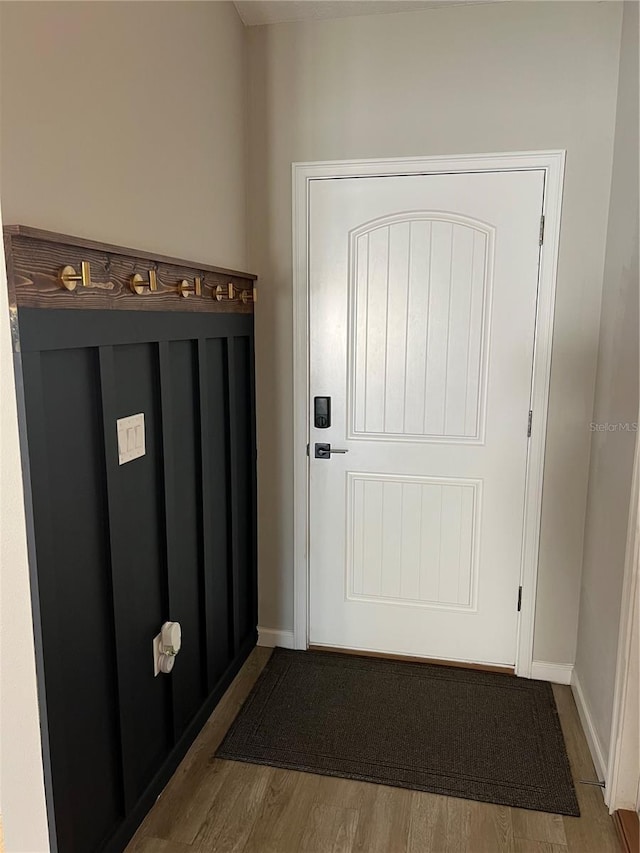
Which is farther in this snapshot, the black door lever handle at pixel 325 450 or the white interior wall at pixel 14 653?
the black door lever handle at pixel 325 450

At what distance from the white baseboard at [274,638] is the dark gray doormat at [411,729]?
10 centimetres

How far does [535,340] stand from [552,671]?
137cm

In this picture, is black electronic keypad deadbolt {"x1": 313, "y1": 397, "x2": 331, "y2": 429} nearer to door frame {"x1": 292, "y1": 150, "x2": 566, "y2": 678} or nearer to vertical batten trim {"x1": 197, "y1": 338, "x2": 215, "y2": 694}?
door frame {"x1": 292, "y1": 150, "x2": 566, "y2": 678}

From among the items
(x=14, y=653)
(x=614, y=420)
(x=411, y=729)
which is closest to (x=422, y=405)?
(x=614, y=420)

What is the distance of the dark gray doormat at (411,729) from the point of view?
2.03 m

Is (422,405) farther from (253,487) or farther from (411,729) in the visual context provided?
(411,729)

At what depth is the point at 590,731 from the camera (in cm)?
219

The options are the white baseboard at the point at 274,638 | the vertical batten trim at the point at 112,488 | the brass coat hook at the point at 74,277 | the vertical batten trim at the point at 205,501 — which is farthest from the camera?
the white baseboard at the point at 274,638

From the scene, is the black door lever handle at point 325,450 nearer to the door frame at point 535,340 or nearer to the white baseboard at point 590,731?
the door frame at point 535,340

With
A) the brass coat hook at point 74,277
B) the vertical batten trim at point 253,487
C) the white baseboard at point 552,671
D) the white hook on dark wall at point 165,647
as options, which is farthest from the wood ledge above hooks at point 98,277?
the white baseboard at point 552,671

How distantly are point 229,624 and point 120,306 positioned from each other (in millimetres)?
1461

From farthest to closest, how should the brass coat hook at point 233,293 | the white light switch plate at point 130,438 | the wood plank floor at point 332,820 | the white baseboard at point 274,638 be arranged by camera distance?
the white baseboard at point 274,638 < the brass coat hook at point 233,293 < the wood plank floor at point 332,820 < the white light switch plate at point 130,438

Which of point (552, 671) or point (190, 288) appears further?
point (552, 671)

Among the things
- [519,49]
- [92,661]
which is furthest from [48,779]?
[519,49]
